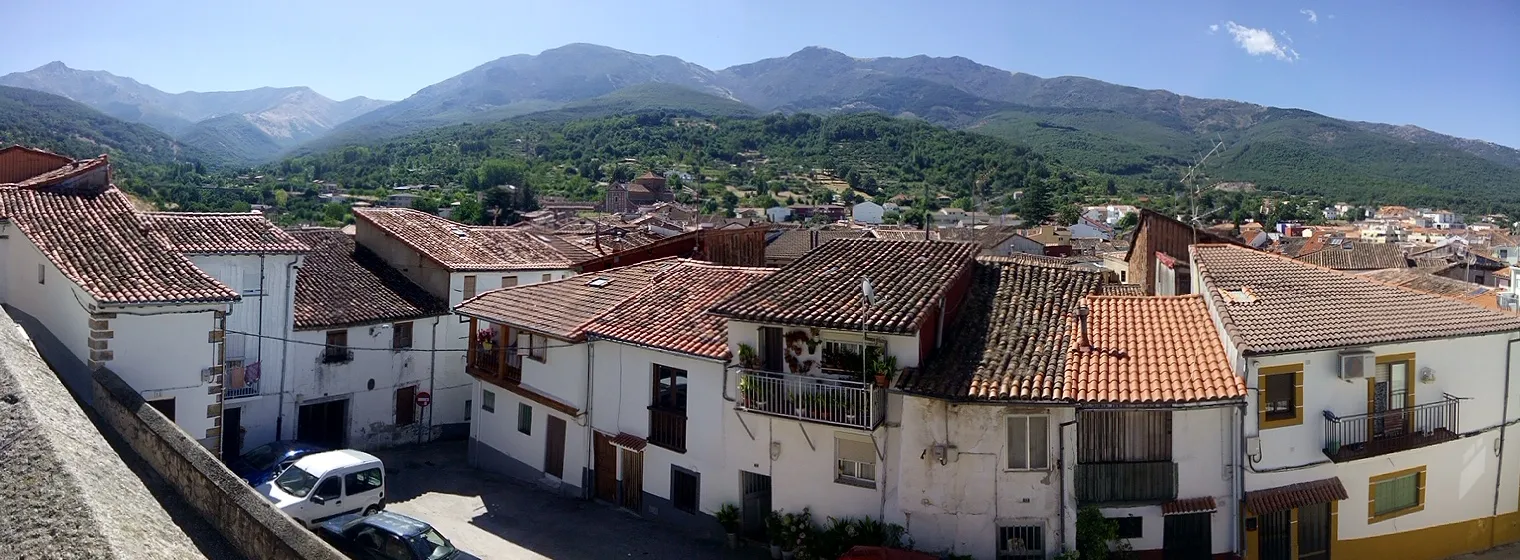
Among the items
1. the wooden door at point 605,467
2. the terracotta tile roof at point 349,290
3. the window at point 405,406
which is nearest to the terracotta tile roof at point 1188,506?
the wooden door at point 605,467

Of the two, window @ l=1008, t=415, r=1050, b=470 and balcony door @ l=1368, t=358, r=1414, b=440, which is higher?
balcony door @ l=1368, t=358, r=1414, b=440

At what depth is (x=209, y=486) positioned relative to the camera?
10062 mm

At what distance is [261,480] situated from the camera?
57.6 feet

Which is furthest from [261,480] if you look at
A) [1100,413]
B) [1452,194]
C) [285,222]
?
[1452,194]

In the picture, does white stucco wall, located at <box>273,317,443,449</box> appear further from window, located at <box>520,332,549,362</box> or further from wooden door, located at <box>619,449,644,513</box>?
wooden door, located at <box>619,449,644,513</box>

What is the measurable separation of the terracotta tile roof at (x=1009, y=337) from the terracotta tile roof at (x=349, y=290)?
52.0 ft

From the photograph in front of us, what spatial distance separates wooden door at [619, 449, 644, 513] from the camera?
18.9m

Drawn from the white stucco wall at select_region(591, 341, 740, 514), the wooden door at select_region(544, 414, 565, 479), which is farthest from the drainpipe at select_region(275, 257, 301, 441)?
the white stucco wall at select_region(591, 341, 740, 514)

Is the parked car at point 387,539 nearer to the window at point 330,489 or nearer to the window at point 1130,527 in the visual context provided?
the window at point 330,489

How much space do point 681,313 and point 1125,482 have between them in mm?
9473

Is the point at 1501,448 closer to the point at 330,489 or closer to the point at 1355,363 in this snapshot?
the point at 1355,363

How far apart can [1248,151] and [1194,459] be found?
201449 mm

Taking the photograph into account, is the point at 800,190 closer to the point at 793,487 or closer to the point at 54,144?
the point at 54,144

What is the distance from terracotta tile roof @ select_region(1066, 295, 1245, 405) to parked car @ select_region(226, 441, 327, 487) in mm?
15688
